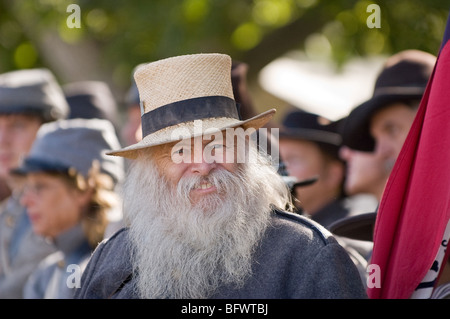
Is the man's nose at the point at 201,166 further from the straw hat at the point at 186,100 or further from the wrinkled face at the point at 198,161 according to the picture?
the straw hat at the point at 186,100

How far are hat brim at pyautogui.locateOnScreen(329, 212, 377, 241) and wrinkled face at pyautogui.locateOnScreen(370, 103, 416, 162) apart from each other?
3.77 feet

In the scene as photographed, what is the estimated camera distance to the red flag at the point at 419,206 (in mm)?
3199

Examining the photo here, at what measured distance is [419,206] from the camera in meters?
3.24

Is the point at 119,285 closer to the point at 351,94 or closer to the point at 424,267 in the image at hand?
the point at 424,267

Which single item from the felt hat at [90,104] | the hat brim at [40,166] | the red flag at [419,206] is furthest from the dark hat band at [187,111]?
the felt hat at [90,104]

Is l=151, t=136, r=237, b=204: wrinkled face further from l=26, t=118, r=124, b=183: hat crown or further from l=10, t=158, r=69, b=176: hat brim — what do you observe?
l=10, t=158, r=69, b=176: hat brim

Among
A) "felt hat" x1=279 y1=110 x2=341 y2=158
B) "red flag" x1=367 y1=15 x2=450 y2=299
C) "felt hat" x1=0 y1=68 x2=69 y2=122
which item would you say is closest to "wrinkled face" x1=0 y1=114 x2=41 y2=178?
"felt hat" x1=0 y1=68 x2=69 y2=122

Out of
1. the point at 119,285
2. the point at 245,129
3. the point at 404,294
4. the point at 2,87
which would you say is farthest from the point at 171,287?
the point at 2,87

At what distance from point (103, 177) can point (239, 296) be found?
2598 millimetres

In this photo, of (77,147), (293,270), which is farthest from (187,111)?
(77,147)

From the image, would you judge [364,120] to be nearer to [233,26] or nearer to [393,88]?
[393,88]

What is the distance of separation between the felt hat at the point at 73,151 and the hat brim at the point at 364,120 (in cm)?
168

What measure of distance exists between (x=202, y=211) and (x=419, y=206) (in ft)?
3.03

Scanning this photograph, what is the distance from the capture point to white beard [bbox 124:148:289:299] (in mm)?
3182
